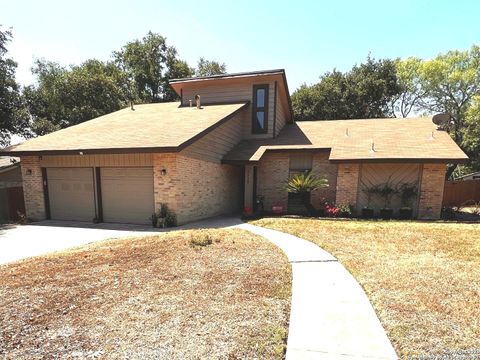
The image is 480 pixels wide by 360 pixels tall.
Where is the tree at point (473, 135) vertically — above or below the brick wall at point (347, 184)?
above

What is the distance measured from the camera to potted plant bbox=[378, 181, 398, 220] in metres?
11.1

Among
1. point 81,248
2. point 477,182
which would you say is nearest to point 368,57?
point 477,182

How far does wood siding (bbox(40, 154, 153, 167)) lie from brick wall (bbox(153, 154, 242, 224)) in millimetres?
596

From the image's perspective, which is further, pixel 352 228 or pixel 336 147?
pixel 336 147

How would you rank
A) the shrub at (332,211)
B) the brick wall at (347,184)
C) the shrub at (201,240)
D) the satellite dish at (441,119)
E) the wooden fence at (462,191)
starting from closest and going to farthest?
the shrub at (201,240) → the shrub at (332,211) → the brick wall at (347,184) → the satellite dish at (441,119) → the wooden fence at (462,191)

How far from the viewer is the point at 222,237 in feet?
24.2

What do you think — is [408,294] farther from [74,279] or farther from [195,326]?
[74,279]

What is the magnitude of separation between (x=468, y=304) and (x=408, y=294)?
69cm

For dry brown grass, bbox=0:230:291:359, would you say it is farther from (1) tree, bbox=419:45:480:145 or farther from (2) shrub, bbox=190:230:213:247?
(1) tree, bbox=419:45:480:145

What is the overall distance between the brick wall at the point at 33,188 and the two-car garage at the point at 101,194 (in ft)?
0.89

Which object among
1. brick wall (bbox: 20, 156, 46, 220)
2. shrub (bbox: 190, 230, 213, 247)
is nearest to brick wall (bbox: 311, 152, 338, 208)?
shrub (bbox: 190, 230, 213, 247)

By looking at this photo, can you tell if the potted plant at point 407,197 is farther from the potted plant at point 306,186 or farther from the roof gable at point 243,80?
the roof gable at point 243,80

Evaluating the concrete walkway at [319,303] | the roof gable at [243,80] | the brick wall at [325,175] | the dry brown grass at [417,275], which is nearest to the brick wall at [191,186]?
the concrete walkway at [319,303]

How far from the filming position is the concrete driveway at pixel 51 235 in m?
6.69
